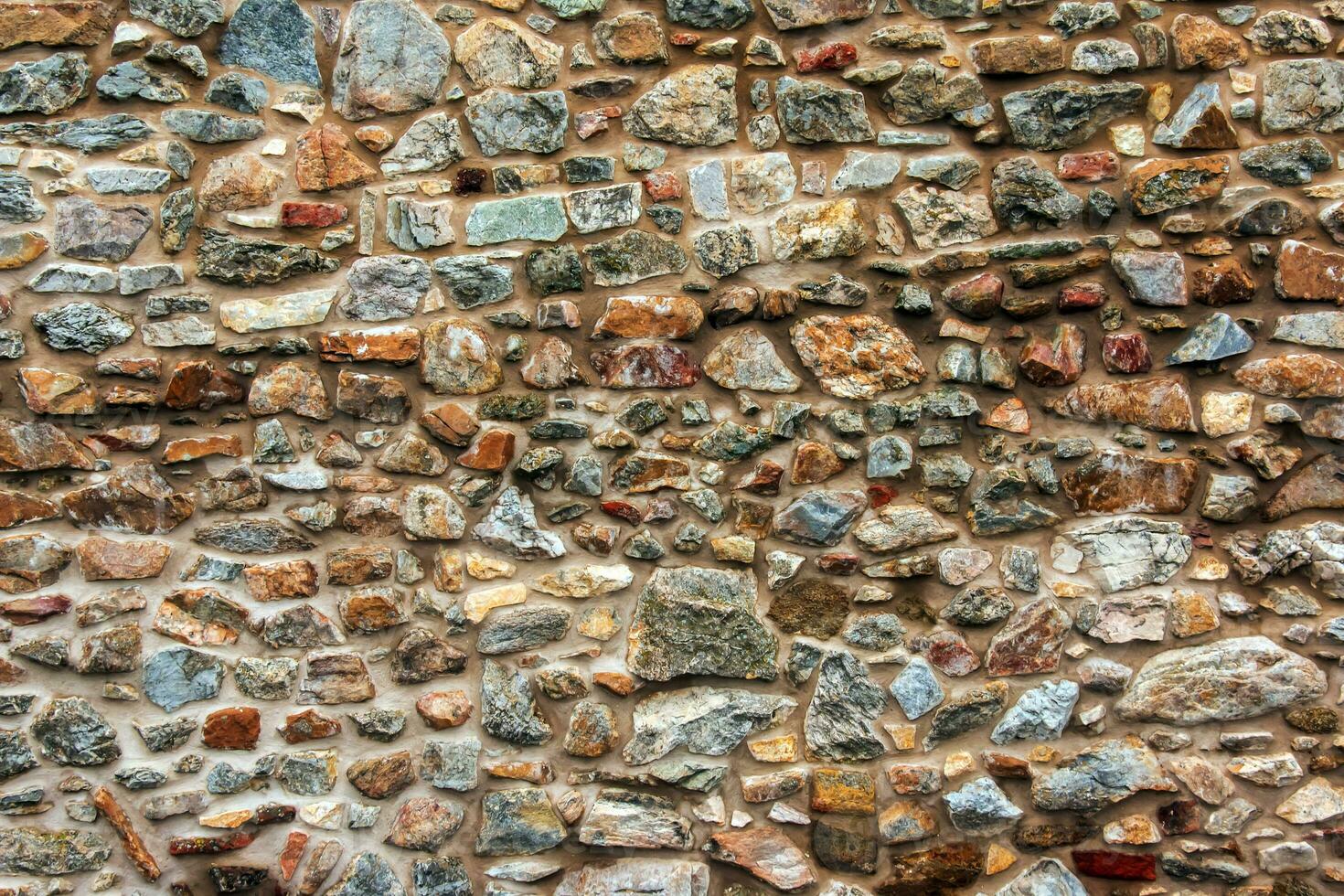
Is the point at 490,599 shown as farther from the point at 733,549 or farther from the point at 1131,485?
the point at 1131,485

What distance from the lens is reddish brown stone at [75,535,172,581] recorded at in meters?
2.65

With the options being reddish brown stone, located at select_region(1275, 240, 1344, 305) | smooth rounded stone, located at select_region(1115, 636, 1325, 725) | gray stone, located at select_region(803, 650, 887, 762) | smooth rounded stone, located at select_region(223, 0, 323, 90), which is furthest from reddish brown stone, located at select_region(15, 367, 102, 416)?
reddish brown stone, located at select_region(1275, 240, 1344, 305)

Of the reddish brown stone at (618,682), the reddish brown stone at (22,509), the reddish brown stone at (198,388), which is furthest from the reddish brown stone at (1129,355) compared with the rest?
the reddish brown stone at (22,509)

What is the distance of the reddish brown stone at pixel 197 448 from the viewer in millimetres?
2689

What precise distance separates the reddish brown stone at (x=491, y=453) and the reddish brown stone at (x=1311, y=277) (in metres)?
2.29

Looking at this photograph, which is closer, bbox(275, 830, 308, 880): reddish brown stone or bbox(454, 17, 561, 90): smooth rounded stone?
bbox(275, 830, 308, 880): reddish brown stone

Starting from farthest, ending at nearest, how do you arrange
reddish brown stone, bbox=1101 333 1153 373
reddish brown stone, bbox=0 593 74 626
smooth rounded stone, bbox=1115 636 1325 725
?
1. reddish brown stone, bbox=1101 333 1153 373
2. smooth rounded stone, bbox=1115 636 1325 725
3. reddish brown stone, bbox=0 593 74 626

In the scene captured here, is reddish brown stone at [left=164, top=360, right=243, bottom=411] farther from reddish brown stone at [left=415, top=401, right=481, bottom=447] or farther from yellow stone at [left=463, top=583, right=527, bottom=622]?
yellow stone at [left=463, top=583, right=527, bottom=622]

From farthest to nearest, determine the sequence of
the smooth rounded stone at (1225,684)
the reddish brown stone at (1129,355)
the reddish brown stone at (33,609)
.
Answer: the reddish brown stone at (1129,355)
the smooth rounded stone at (1225,684)
the reddish brown stone at (33,609)

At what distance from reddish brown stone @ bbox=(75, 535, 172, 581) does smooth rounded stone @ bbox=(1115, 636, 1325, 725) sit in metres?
2.77

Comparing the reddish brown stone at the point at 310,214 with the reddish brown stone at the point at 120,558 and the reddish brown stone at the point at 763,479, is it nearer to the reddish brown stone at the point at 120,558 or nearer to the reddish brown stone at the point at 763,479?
the reddish brown stone at the point at 120,558

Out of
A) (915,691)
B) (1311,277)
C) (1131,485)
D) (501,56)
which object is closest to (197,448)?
(501,56)

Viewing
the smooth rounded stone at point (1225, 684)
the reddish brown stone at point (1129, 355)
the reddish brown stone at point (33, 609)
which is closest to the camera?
the reddish brown stone at point (33, 609)

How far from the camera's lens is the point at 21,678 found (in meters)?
2.62
